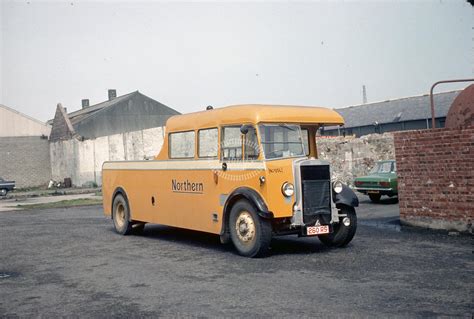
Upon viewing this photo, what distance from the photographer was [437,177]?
1134 cm

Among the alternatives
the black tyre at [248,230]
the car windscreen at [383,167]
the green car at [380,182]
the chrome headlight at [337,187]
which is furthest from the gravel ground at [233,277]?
the car windscreen at [383,167]

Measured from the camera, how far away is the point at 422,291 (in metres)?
6.29

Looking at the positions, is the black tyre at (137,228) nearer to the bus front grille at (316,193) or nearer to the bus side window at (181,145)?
the bus side window at (181,145)

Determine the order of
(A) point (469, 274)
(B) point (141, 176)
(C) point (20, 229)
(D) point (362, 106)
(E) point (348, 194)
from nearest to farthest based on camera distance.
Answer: (A) point (469, 274) < (E) point (348, 194) < (B) point (141, 176) < (C) point (20, 229) < (D) point (362, 106)

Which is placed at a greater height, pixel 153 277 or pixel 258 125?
pixel 258 125

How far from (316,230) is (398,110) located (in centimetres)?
4079

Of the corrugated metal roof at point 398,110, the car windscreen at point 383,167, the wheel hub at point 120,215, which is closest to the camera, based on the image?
the wheel hub at point 120,215

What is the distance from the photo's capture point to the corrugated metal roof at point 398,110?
141ft

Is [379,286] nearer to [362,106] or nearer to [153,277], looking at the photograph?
[153,277]

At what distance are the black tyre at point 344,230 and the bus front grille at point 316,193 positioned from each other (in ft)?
1.79

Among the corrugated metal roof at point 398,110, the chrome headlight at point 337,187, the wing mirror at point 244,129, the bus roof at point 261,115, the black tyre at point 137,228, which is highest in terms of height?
the corrugated metal roof at point 398,110

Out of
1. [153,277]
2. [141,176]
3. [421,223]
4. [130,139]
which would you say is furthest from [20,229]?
[130,139]

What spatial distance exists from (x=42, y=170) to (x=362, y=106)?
98.7 feet

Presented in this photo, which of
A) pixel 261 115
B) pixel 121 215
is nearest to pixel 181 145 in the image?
pixel 261 115
